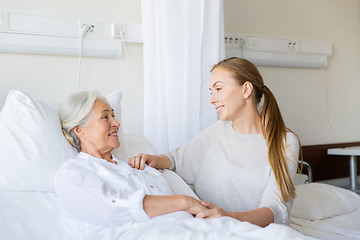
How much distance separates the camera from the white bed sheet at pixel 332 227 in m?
1.68

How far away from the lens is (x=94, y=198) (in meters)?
1.33

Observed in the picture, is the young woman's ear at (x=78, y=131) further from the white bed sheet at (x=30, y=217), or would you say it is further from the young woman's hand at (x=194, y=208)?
the young woman's hand at (x=194, y=208)

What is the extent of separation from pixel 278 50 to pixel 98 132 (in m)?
1.97

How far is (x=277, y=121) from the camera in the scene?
69.1 inches

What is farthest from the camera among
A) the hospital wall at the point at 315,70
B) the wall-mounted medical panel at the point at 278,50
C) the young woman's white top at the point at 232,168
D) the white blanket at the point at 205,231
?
the hospital wall at the point at 315,70

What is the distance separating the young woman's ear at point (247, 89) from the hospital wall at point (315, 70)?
128 centimetres

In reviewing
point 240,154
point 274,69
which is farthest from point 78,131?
point 274,69

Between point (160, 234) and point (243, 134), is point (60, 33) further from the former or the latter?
point (160, 234)

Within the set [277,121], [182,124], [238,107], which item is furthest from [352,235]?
[182,124]

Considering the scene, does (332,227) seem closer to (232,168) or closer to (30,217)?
(232,168)

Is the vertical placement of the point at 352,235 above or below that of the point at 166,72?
below

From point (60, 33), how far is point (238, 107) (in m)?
1.11

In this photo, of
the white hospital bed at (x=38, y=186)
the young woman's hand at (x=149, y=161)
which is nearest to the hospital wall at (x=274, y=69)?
the white hospital bed at (x=38, y=186)

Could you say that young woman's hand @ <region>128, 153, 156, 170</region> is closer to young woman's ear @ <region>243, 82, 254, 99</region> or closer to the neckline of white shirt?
the neckline of white shirt
